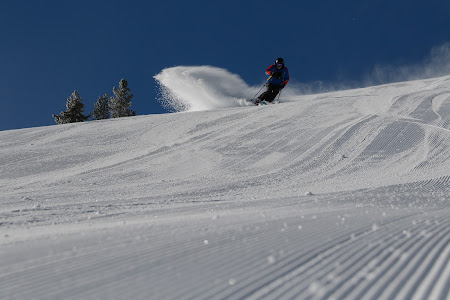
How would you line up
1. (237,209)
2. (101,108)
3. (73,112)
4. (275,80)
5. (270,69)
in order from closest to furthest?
(237,209)
(270,69)
(275,80)
(73,112)
(101,108)

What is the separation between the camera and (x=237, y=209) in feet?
12.9

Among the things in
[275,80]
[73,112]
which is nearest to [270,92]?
[275,80]

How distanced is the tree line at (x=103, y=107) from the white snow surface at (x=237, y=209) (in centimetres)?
2746

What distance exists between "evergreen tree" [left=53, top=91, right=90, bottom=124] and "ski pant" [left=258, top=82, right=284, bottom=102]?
25771 mm

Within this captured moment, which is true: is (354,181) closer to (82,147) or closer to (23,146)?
(82,147)

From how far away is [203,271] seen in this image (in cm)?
176

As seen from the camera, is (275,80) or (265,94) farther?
(265,94)

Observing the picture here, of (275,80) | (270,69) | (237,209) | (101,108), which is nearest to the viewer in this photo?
(237,209)

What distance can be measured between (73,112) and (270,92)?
2659 cm

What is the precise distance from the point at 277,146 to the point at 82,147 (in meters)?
5.14

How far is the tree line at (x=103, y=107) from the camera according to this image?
3756 cm

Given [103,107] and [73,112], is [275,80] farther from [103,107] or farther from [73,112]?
[103,107]

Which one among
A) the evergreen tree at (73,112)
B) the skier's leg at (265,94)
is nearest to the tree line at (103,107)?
the evergreen tree at (73,112)

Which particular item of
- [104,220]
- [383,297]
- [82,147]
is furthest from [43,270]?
[82,147]
